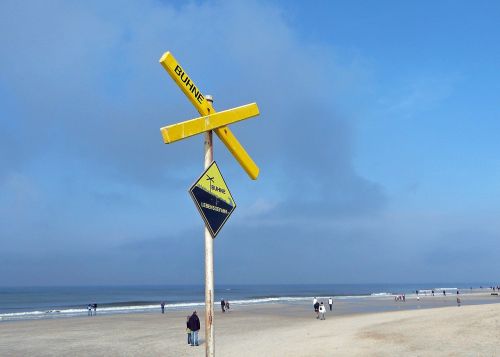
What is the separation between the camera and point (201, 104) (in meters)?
4.93

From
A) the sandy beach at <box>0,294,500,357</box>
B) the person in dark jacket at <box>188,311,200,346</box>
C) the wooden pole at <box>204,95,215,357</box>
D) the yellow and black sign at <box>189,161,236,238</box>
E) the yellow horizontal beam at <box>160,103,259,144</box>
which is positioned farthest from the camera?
the person in dark jacket at <box>188,311,200,346</box>

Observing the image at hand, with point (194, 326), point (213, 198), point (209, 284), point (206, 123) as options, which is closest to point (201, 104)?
point (206, 123)

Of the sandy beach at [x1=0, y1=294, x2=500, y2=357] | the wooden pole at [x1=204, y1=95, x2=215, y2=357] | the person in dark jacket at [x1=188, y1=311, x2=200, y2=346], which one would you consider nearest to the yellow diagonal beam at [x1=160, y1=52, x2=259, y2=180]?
the wooden pole at [x1=204, y1=95, x2=215, y2=357]

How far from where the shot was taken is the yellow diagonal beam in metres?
4.58

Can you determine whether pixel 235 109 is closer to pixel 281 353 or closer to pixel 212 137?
pixel 212 137

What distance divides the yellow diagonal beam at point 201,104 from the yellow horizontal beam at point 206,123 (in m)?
0.10

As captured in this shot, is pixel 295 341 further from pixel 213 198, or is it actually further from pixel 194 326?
pixel 213 198

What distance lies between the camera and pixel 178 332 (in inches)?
1111

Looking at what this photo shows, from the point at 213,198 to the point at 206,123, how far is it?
0.79m

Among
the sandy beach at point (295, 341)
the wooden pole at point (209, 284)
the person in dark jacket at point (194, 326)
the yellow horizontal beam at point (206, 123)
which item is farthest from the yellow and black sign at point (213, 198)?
the person in dark jacket at point (194, 326)

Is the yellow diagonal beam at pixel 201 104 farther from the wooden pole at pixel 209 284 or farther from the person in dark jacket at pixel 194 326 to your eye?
the person in dark jacket at pixel 194 326

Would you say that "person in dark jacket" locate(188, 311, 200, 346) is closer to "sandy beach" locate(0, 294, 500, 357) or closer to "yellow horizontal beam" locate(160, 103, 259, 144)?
"sandy beach" locate(0, 294, 500, 357)

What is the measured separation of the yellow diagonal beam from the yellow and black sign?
0.42 m

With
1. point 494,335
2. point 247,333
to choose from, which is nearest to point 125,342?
point 247,333
